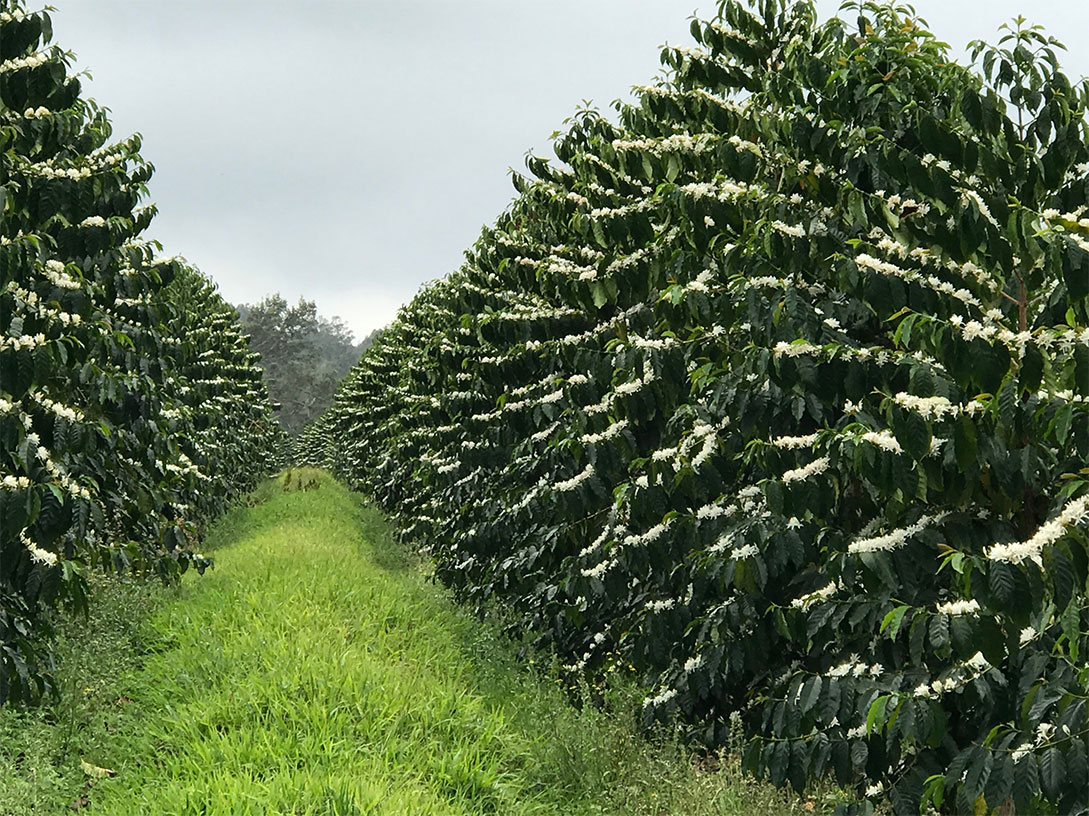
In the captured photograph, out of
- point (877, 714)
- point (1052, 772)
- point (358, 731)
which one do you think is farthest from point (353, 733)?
point (1052, 772)

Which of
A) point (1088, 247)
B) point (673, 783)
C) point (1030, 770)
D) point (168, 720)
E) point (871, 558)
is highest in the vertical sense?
point (1088, 247)

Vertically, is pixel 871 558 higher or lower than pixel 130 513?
higher

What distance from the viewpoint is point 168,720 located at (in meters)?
6.65

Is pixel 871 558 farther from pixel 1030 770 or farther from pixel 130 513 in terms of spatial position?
pixel 130 513

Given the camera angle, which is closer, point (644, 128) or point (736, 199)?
point (736, 199)

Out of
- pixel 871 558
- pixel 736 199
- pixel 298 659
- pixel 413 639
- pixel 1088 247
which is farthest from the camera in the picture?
pixel 413 639

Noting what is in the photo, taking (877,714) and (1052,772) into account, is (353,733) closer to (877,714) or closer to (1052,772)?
(877,714)

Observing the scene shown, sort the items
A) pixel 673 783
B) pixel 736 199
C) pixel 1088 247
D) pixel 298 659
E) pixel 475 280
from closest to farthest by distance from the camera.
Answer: pixel 1088 247 < pixel 736 199 < pixel 673 783 < pixel 298 659 < pixel 475 280

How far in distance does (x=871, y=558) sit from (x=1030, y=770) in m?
0.90

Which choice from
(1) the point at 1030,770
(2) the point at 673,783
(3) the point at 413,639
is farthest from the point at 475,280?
(1) the point at 1030,770

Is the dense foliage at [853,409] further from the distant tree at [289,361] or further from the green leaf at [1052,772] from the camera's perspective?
the distant tree at [289,361]

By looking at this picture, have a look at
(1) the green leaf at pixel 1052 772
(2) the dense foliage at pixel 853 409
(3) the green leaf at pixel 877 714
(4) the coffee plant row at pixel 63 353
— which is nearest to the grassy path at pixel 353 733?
(2) the dense foliage at pixel 853 409

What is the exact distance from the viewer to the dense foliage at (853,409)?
10.4 ft

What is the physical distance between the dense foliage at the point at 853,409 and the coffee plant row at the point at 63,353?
3.03m
